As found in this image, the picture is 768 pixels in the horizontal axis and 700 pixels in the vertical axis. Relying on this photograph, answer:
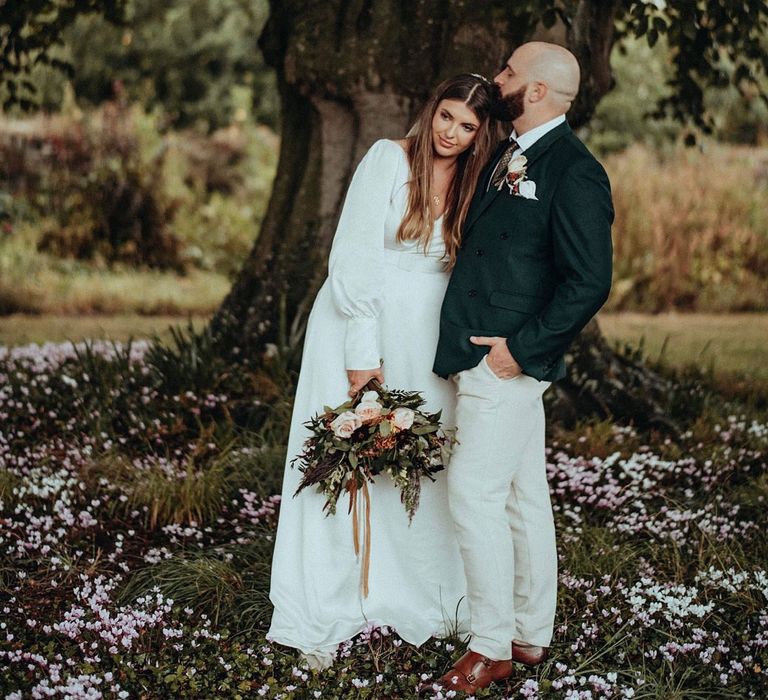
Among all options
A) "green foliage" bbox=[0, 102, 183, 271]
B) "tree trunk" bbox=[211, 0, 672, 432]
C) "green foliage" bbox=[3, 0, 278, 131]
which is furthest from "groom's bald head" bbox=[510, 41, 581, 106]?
"green foliage" bbox=[3, 0, 278, 131]

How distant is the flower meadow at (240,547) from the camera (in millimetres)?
3494

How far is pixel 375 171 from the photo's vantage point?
11.2 ft

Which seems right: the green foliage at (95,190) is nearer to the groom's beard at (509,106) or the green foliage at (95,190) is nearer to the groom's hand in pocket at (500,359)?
the groom's beard at (509,106)

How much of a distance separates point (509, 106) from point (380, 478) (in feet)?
4.59

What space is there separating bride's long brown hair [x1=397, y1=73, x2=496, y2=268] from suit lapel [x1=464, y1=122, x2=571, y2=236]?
42 mm

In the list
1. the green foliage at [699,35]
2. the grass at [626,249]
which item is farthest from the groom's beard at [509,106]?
the grass at [626,249]

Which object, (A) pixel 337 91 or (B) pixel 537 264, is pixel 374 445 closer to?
(B) pixel 537 264

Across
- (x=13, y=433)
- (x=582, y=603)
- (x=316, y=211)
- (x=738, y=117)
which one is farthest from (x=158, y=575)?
(x=738, y=117)

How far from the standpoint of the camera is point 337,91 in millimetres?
5699

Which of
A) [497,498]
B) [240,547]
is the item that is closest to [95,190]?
[240,547]

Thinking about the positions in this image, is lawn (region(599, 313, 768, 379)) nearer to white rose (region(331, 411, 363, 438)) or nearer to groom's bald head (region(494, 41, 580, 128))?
groom's bald head (region(494, 41, 580, 128))

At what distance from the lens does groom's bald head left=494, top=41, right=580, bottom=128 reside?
10.5 feet

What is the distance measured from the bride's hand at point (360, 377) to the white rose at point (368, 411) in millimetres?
135

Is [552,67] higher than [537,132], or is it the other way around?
[552,67]
